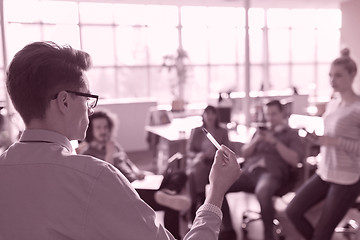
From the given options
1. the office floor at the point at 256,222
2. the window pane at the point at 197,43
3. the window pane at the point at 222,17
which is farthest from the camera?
the window pane at the point at 222,17

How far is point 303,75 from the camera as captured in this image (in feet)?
41.8

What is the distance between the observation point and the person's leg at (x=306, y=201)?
2424mm

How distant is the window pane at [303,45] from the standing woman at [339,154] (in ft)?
34.8

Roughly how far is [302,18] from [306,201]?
37.9 ft

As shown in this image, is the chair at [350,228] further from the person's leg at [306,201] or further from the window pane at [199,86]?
the window pane at [199,86]

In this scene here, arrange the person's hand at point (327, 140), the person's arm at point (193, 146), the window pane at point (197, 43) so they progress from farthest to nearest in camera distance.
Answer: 1. the window pane at point (197, 43)
2. the person's arm at point (193, 146)
3. the person's hand at point (327, 140)

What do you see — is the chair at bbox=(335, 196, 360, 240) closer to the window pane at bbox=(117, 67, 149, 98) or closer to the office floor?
the office floor

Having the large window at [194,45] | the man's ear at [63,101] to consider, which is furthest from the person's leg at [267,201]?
the large window at [194,45]

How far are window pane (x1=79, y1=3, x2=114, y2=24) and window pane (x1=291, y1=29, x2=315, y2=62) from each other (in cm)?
616

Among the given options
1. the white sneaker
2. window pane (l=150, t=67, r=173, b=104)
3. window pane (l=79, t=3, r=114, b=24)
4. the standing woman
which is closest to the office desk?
the white sneaker

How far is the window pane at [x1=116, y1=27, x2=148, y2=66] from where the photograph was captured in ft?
33.3

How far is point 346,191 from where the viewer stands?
90.1 inches

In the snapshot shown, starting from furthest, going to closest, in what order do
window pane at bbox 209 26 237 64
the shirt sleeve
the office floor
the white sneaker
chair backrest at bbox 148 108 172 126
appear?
window pane at bbox 209 26 237 64, chair backrest at bbox 148 108 172 126, the office floor, the white sneaker, the shirt sleeve

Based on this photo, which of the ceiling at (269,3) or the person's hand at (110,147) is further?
the ceiling at (269,3)
